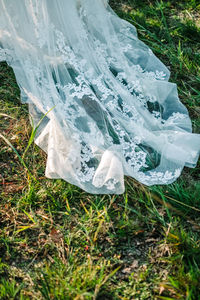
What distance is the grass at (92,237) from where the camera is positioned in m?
1.82

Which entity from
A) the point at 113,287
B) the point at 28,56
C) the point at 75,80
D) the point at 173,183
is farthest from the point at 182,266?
the point at 28,56

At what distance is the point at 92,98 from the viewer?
8.23 feet

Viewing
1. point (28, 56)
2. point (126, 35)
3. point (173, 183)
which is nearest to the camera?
point (173, 183)

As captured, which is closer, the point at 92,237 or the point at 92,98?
the point at 92,237

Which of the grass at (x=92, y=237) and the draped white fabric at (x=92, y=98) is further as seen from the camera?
the draped white fabric at (x=92, y=98)

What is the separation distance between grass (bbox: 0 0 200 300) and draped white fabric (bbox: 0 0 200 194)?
0.14 metres

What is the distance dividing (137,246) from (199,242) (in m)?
0.38

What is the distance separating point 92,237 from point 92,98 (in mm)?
1039

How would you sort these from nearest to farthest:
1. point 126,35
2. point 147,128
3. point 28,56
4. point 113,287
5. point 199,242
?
point 113,287, point 199,242, point 147,128, point 28,56, point 126,35

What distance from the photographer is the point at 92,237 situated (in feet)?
6.76

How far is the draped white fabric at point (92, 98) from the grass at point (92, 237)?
138 millimetres

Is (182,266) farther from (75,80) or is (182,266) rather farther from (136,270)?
(75,80)

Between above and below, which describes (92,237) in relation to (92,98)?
below

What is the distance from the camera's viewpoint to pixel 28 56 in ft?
8.79
